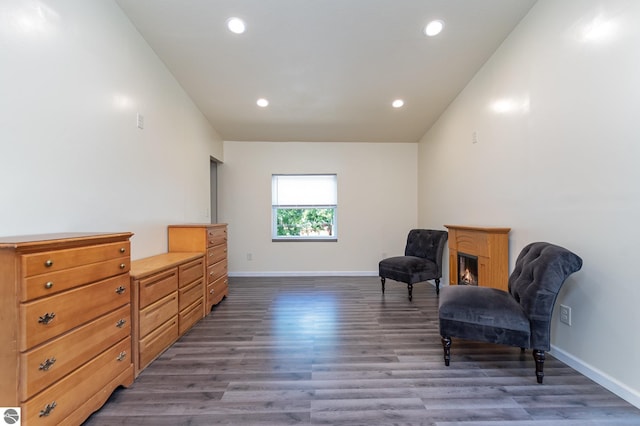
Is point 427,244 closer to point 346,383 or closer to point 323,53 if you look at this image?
point 346,383

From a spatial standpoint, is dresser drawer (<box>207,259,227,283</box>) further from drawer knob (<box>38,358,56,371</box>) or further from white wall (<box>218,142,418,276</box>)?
drawer knob (<box>38,358,56,371</box>)

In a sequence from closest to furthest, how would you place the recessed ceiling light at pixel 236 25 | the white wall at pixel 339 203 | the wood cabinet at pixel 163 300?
the wood cabinet at pixel 163 300
the recessed ceiling light at pixel 236 25
the white wall at pixel 339 203

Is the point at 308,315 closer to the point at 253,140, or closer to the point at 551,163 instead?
the point at 551,163

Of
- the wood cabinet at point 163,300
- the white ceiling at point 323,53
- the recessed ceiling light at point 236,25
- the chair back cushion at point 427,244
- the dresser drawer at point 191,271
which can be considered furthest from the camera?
the chair back cushion at point 427,244

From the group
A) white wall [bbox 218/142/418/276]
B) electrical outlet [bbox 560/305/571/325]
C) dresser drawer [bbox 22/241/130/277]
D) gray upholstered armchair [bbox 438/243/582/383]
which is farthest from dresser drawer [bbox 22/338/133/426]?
white wall [bbox 218/142/418/276]

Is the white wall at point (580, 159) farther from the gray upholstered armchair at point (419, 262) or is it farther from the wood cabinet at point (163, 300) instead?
the wood cabinet at point (163, 300)

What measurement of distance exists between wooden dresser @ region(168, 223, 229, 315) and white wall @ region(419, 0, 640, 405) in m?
3.24

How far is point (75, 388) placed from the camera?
1.44m

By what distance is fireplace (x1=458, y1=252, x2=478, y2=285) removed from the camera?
126 inches

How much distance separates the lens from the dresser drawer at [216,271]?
3301 mm

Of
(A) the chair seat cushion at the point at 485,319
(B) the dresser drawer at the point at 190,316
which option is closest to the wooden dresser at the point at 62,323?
(B) the dresser drawer at the point at 190,316

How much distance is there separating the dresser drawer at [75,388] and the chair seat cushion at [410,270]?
3096 millimetres

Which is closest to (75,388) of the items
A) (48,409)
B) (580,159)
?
(48,409)

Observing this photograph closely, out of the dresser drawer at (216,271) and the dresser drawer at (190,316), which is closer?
the dresser drawer at (190,316)
